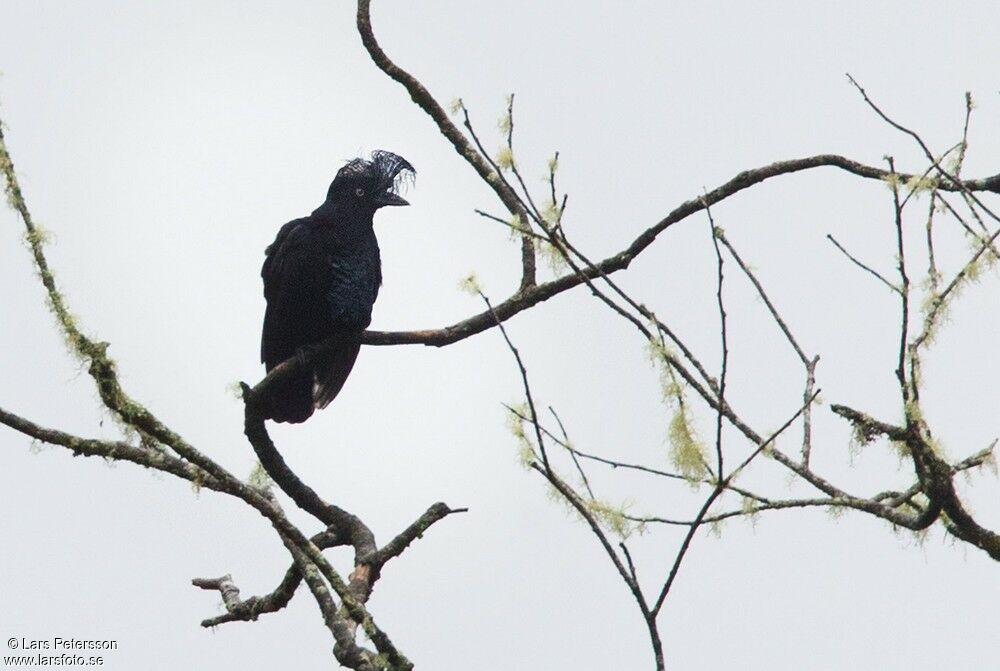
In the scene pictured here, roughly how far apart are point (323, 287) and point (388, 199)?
62 centimetres

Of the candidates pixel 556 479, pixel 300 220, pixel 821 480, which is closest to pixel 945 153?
pixel 821 480

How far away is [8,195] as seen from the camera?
10.2 feet

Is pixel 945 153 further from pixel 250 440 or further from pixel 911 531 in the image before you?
pixel 250 440

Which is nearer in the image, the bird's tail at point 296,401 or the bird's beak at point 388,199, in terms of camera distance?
the bird's tail at point 296,401

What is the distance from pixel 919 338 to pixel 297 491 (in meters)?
1.95

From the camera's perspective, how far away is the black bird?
549cm

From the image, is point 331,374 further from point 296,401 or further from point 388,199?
point 388,199

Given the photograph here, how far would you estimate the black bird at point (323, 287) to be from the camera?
18.0ft

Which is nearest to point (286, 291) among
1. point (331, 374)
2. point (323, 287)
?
point (323, 287)

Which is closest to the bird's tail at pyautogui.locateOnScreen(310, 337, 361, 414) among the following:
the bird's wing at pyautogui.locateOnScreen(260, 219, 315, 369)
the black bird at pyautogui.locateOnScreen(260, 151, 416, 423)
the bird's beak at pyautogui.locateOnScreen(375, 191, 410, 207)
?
the black bird at pyautogui.locateOnScreen(260, 151, 416, 423)

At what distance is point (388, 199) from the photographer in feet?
19.5

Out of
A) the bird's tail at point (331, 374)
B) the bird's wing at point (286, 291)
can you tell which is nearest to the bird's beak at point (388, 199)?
the bird's wing at point (286, 291)

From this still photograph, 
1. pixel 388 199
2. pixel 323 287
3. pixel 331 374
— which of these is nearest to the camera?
pixel 323 287

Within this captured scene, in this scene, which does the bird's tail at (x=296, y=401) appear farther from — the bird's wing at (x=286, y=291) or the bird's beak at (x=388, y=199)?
→ the bird's beak at (x=388, y=199)
